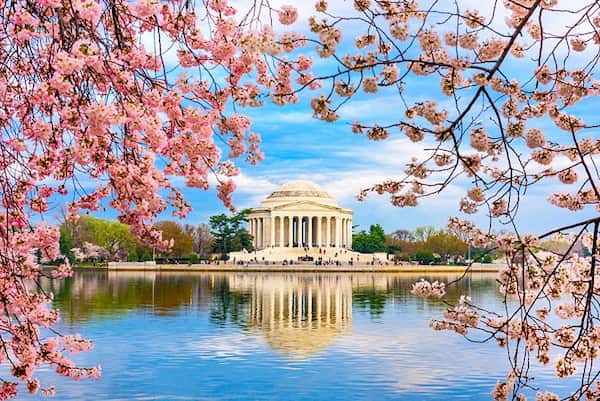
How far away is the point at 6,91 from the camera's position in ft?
18.2

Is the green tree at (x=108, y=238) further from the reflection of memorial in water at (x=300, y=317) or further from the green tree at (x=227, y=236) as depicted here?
the reflection of memorial in water at (x=300, y=317)

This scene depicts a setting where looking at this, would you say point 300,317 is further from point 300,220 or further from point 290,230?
point 290,230

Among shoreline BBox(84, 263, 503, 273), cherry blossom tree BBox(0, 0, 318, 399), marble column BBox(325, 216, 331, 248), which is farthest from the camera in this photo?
marble column BBox(325, 216, 331, 248)

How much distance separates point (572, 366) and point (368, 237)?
91.1m

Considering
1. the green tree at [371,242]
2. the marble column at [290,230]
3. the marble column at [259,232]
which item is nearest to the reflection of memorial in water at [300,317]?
the green tree at [371,242]

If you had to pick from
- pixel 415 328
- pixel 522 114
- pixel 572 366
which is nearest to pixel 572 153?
pixel 522 114

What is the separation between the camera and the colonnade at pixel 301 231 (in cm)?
9969

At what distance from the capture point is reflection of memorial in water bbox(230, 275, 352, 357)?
20.5 m

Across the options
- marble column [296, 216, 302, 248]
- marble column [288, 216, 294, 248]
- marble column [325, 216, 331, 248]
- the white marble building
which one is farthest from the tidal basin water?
marble column [288, 216, 294, 248]

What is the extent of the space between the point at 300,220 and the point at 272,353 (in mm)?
80978

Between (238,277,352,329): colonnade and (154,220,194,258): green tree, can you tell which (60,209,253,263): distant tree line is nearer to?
(154,220,194,258): green tree

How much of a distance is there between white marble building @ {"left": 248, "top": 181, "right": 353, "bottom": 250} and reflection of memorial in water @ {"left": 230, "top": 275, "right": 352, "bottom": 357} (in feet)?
191

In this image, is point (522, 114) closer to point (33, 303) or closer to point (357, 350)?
point (33, 303)

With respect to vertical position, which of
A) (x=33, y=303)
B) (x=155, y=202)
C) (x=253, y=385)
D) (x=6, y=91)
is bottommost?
(x=253, y=385)
